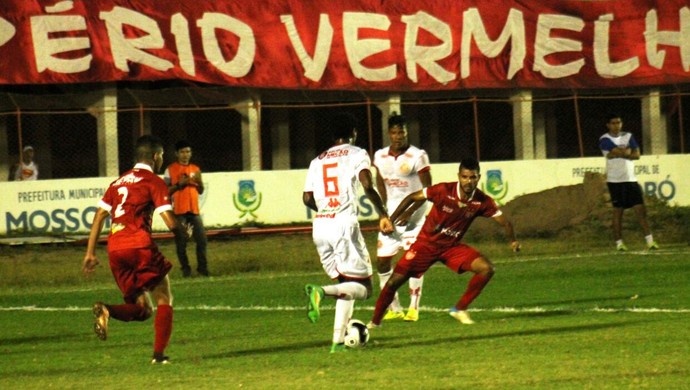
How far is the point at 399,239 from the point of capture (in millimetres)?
15266

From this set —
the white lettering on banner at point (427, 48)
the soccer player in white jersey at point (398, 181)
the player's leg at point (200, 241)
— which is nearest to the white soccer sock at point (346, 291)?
the soccer player in white jersey at point (398, 181)

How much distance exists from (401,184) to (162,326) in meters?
4.86

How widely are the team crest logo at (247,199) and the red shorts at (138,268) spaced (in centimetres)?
1803

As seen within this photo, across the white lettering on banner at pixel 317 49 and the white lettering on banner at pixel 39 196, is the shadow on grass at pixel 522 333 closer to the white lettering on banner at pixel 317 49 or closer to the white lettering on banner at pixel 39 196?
the white lettering on banner at pixel 39 196

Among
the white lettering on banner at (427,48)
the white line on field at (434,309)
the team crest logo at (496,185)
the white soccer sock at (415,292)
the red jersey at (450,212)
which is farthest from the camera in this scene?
the white lettering on banner at (427,48)

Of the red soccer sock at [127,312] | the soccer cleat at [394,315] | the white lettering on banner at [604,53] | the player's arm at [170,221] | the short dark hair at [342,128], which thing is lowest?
the soccer cleat at [394,315]

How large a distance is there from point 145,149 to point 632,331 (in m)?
4.35

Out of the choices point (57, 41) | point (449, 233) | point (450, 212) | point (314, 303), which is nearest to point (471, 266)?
point (449, 233)

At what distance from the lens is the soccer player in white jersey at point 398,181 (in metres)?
15.2

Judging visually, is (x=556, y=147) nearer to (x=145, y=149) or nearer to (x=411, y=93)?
(x=411, y=93)

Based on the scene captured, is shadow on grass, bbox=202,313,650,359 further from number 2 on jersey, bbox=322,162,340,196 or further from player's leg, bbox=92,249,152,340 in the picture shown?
number 2 on jersey, bbox=322,162,340,196

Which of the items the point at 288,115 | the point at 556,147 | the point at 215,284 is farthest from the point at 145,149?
the point at 556,147

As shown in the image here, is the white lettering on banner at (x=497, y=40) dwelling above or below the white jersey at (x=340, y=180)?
above

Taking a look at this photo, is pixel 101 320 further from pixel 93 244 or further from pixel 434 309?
pixel 434 309
